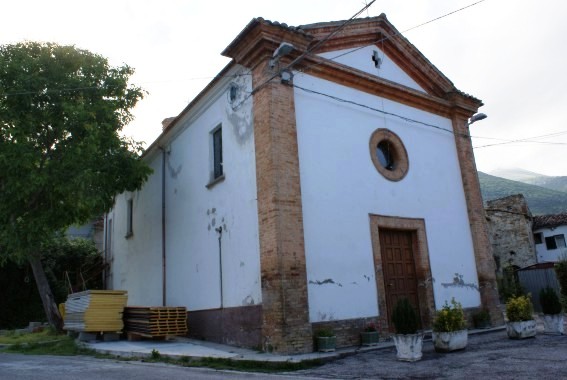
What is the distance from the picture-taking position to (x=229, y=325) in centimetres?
1073

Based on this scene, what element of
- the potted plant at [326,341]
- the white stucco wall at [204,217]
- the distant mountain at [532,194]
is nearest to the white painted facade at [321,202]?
the white stucco wall at [204,217]

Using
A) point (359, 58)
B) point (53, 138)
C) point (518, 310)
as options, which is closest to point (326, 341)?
point (518, 310)

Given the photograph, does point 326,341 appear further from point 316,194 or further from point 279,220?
point 316,194

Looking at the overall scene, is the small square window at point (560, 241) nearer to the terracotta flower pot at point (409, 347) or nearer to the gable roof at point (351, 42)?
the gable roof at point (351, 42)

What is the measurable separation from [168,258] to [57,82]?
5.98 m

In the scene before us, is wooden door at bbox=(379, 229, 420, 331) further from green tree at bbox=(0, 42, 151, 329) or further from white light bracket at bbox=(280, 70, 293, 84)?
green tree at bbox=(0, 42, 151, 329)

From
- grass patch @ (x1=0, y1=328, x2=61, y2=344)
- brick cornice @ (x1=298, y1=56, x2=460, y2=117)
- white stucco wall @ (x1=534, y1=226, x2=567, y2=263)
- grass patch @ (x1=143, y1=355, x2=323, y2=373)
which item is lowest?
grass patch @ (x1=143, y1=355, x2=323, y2=373)

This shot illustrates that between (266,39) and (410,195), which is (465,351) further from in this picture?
(266,39)

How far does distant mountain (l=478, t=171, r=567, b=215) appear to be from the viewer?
70.1 meters

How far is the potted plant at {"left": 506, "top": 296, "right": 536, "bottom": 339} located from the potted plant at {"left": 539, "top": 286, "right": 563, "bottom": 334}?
82cm

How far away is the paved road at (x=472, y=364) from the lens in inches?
251

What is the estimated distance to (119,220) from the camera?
19734 millimetres

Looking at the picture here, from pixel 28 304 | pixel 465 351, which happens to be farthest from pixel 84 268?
pixel 465 351

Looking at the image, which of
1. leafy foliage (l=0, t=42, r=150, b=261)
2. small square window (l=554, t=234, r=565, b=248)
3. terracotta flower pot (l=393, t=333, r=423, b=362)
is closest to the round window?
terracotta flower pot (l=393, t=333, r=423, b=362)
